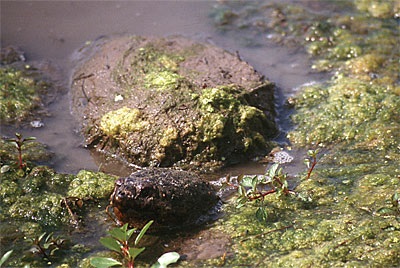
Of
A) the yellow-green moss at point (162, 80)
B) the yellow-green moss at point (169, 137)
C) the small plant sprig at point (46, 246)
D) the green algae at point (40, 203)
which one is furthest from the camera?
the yellow-green moss at point (162, 80)

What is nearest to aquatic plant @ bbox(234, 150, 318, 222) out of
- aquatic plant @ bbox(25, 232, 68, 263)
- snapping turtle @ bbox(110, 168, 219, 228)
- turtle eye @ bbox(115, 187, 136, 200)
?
snapping turtle @ bbox(110, 168, 219, 228)

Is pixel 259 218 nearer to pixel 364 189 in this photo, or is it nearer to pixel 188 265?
pixel 188 265

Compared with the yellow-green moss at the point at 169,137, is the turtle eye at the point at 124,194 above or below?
above

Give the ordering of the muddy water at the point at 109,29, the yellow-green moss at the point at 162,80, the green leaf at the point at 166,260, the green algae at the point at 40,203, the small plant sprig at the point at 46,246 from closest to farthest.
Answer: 1. the green leaf at the point at 166,260
2. the small plant sprig at the point at 46,246
3. the green algae at the point at 40,203
4. the yellow-green moss at the point at 162,80
5. the muddy water at the point at 109,29

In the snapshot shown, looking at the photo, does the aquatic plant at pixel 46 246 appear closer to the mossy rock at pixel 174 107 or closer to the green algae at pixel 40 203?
the green algae at pixel 40 203

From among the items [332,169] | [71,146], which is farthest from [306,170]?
[71,146]

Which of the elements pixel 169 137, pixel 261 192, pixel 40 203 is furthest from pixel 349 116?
pixel 40 203

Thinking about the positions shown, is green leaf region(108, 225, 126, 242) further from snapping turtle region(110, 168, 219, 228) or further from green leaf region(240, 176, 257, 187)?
green leaf region(240, 176, 257, 187)

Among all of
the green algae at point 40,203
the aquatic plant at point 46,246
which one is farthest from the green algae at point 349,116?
the aquatic plant at point 46,246
